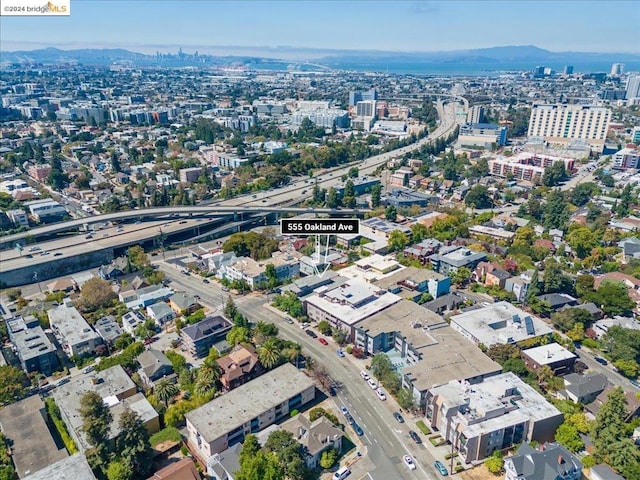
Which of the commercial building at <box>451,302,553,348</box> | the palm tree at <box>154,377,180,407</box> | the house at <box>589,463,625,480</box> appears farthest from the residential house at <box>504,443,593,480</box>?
the palm tree at <box>154,377,180,407</box>

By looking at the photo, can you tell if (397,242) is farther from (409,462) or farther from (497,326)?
(409,462)

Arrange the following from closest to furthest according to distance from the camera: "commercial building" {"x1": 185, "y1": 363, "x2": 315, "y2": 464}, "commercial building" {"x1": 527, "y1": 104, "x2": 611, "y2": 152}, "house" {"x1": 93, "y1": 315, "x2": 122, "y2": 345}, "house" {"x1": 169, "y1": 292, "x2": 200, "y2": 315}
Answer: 1. "commercial building" {"x1": 185, "y1": 363, "x2": 315, "y2": 464}
2. "house" {"x1": 93, "y1": 315, "x2": 122, "y2": 345}
3. "house" {"x1": 169, "y1": 292, "x2": 200, "y2": 315}
4. "commercial building" {"x1": 527, "y1": 104, "x2": 611, "y2": 152}

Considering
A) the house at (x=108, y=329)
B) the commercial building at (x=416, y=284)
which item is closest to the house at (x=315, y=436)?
→ the house at (x=108, y=329)

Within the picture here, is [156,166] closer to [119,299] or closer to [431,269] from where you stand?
[119,299]

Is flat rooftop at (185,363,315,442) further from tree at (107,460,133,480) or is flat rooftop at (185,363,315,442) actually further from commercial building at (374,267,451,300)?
commercial building at (374,267,451,300)

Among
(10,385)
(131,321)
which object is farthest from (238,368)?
(10,385)
